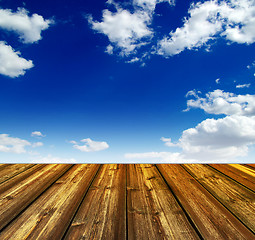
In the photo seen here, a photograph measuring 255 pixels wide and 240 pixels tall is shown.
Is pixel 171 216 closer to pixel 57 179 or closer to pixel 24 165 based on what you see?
pixel 57 179

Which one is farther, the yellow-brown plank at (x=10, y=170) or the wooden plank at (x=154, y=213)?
the yellow-brown plank at (x=10, y=170)

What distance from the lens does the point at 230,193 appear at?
1.31 m

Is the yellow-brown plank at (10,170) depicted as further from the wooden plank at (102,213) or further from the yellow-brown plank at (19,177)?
the wooden plank at (102,213)

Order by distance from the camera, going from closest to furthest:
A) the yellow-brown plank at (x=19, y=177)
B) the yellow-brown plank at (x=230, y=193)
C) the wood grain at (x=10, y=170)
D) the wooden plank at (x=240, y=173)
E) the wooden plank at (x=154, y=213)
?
the wooden plank at (x=154, y=213) → the yellow-brown plank at (x=230, y=193) → the yellow-brown plank at (x=19, y=177) → the wooden plank at (x=240, y=173) → the wood grain at (x=10, y=170)

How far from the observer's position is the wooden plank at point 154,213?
2.77 feet

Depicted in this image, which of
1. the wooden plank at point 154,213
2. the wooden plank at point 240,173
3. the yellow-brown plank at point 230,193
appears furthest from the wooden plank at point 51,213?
the wooden plank at point 240,173

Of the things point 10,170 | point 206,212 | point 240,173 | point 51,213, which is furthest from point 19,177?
point 240,173

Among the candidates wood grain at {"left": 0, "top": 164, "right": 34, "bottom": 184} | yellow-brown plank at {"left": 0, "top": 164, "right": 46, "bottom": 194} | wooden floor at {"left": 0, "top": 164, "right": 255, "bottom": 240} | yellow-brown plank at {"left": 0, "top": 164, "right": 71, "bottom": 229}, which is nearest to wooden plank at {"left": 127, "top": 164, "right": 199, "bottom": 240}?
wooden floor at {"left": 0, "top": 164, "right": 255, "bottom": 240}

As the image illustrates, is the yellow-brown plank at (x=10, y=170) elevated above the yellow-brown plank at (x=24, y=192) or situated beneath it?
elevated above

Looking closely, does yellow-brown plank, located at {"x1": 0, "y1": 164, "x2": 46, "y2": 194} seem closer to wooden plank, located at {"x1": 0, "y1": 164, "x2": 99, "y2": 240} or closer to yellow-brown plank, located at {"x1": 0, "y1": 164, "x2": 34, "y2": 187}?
yellow-brown plank, located at {"x1": 0, "y1": 164, "x2": 34, "y2": 187}

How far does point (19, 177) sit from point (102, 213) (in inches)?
41.0

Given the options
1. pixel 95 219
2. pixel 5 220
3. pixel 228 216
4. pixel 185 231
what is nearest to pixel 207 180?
pixel 228 216

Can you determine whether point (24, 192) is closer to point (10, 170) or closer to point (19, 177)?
point (19, 177)

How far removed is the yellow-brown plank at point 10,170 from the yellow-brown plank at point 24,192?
20 cm
